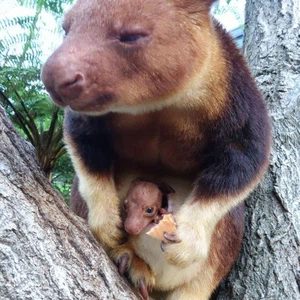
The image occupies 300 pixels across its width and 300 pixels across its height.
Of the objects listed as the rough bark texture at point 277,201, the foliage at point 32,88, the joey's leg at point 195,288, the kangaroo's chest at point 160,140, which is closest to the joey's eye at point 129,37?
the kangaroo's chest at point 160,140

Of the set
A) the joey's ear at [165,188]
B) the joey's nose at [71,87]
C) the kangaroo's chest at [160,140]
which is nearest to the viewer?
the joey's nose at [71,87]

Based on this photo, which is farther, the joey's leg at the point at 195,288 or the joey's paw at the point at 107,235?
the joey's leg at the point at 195,288

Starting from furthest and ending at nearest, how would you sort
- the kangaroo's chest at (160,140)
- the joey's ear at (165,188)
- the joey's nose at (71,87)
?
the joey's ear at (165,188)
the kangaroo's chest at (160,140)
the joey's nose at (71,87)

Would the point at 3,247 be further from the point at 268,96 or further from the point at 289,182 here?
the point at 268,96

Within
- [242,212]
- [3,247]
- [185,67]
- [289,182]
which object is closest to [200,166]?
[242,212]

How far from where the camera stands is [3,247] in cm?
172

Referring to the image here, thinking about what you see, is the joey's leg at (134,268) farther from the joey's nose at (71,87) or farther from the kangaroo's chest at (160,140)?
the joey's nose at (71,87)

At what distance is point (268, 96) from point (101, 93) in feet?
6.47

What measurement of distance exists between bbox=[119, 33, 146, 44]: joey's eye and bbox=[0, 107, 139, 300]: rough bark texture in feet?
2.05

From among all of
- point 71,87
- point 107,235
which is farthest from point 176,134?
point 71,87

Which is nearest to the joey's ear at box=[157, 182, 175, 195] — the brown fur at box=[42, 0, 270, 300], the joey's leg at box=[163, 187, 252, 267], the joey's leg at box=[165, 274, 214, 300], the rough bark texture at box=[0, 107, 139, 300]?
the brown fur at box=[42, 0, 270, 300]

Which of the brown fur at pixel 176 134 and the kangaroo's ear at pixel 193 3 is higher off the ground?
the kangaroo's ear at pixel 193 3

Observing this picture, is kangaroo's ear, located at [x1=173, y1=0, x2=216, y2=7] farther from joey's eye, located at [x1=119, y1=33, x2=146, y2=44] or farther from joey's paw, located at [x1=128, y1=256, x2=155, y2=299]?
joey's paw, located at [x1=128, y1=256, x2=155, y2=299]

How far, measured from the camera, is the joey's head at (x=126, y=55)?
5.68ft
